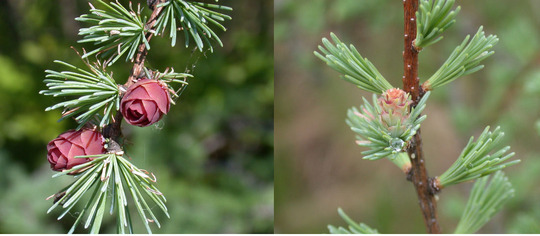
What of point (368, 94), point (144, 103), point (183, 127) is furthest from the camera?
point (183, 127)

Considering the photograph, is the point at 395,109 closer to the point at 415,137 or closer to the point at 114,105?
the point at 415,137

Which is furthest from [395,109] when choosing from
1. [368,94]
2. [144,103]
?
[368,94]

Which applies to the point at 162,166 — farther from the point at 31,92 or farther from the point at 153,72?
the point at 153,72

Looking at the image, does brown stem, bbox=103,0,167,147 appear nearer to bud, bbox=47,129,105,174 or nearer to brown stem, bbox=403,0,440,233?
bud, bbox=47,129,105,174

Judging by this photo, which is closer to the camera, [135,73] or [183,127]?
[135,73]

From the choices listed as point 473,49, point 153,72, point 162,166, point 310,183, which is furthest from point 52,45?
point 473,49

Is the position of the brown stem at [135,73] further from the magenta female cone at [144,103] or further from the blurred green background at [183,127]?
the blurred green background at [183,127]

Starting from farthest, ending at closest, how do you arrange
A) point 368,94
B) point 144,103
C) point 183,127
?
1. point 183,127
2. point 368,94
3. point 144,103
